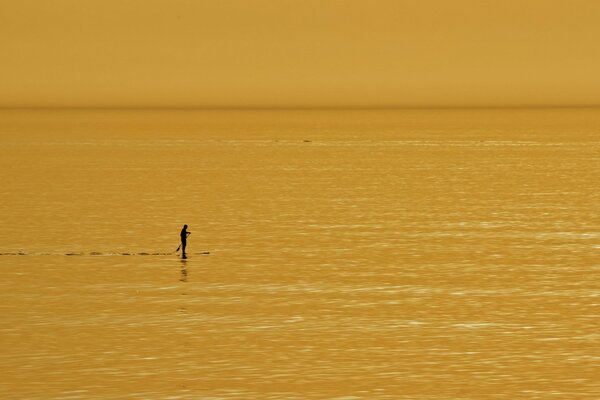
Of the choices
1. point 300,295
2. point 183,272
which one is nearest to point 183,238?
point 183,272

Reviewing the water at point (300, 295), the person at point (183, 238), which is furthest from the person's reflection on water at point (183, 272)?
the person at point (183, 238)

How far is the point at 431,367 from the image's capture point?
126 feet

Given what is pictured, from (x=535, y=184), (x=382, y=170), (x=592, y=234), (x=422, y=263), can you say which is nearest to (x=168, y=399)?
(x=422, y=263)

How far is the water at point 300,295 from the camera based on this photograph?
37.0 meters

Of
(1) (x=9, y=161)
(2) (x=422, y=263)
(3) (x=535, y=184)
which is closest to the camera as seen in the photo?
(2) (x=422, y=263)

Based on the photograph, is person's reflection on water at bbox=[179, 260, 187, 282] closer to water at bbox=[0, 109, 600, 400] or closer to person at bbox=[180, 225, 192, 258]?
water at bbox=[0, 109, 600, 400]

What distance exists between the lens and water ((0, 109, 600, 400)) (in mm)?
37000

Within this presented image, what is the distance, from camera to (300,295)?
171ft

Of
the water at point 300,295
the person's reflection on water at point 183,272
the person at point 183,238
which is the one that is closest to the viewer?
the water at point 300,295

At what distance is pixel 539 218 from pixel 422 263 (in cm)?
2769

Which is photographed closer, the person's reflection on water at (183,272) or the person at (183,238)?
the person's reflection on water at (183,272)

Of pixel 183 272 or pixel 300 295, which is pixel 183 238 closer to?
pixel 183 272

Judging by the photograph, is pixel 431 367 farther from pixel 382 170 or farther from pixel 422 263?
pixel 382 170

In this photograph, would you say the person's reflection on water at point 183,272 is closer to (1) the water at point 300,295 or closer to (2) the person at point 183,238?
(1) the water at point 300,295
